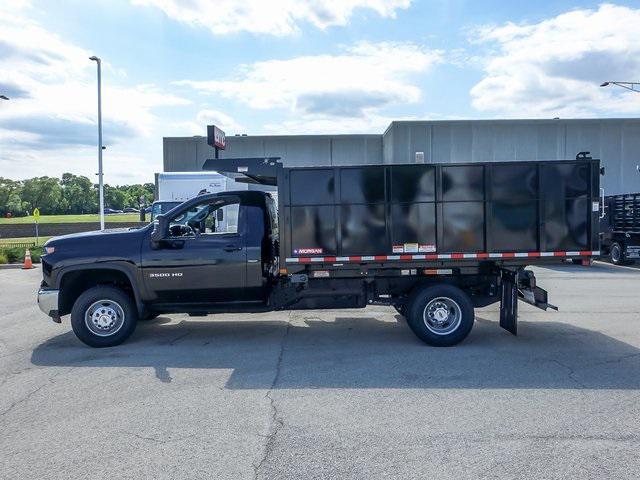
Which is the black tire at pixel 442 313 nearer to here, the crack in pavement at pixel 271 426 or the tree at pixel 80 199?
the crack in pavement at pixel 271 426

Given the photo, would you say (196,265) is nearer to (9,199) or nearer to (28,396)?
(28,396)

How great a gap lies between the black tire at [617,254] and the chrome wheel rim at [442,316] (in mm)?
14761

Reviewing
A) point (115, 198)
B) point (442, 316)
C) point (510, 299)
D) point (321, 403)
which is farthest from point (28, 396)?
point (115, 198)

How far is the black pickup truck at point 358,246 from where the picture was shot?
7.36 m

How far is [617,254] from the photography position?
64.5ft

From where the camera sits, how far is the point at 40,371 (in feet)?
21.2

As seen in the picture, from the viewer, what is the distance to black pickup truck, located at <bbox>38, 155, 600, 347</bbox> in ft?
24.2

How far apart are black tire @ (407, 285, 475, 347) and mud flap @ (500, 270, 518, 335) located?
0.65 m

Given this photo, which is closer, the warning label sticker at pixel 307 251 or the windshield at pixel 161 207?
the warning label sticker at pixel 307 251

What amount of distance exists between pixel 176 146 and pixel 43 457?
31.1 meters

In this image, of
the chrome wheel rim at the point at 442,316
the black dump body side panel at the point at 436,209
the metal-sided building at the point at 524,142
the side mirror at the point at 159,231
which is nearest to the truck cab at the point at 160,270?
the side mirror at the point at 159,231

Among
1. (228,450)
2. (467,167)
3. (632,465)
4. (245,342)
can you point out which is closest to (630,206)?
(467,167)

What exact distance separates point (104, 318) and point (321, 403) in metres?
3.78

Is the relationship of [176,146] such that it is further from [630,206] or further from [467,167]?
[467,167]
